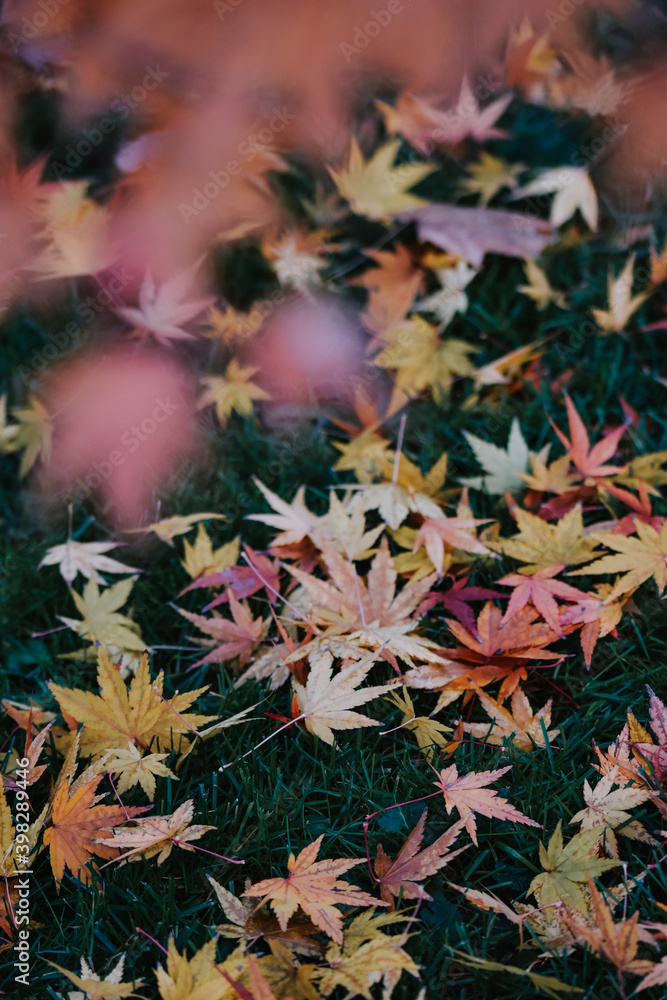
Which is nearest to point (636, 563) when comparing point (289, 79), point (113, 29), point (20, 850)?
point (20, 850)

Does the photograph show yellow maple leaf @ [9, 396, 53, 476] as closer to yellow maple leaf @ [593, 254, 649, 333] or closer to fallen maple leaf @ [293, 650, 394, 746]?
fallen maple leaf @ [293, 650, 394, 746]

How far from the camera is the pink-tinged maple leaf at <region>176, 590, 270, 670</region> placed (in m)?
1.17

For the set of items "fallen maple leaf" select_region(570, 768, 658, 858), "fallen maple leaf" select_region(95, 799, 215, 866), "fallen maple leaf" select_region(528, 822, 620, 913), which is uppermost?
"fallen maple leaf" select_region(95, 799, 215, 866)

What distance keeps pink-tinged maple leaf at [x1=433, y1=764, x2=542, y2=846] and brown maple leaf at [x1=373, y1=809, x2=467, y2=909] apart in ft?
0.07

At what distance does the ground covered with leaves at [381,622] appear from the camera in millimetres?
857

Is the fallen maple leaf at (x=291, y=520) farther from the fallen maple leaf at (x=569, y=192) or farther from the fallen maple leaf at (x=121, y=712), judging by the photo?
the fallen maple leaf at (x=569, y=192)

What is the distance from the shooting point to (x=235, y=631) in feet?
3.86

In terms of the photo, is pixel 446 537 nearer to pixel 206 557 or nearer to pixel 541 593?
pixel 541 593

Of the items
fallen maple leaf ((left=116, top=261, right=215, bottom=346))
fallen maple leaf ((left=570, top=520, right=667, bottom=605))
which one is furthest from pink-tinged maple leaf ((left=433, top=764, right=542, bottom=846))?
fallen maple leaf ((left=116, top=261, right=215, bottom=346))

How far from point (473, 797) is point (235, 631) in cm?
45

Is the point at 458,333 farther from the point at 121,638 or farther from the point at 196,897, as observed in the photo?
the point at 196,897

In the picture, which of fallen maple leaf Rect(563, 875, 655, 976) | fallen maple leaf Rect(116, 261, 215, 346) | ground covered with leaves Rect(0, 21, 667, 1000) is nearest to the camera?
fallen maple leaf Rect(563, 875, 655, 976)

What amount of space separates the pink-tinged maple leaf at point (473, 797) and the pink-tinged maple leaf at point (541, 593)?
24 centimetres

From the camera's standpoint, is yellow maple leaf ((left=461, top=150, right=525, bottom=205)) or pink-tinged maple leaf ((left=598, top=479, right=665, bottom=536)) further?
yellow maple leaf ((left=461, top=150, right=525, bottom=205))
